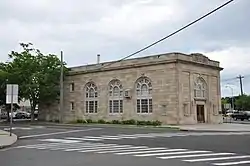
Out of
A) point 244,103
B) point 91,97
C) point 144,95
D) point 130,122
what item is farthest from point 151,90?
point 244,103

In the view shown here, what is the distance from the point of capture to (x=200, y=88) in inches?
1818

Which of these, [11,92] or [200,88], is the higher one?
[200,88]

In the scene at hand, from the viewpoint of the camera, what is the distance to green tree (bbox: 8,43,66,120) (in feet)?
168

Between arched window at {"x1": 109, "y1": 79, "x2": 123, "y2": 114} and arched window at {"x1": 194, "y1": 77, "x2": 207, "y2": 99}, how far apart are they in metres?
8.97

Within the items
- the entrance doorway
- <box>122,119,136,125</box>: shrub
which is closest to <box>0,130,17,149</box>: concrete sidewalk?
<box>122,119,136,125</box>: shrub

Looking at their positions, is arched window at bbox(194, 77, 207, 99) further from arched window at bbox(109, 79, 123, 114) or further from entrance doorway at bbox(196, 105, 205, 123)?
arched window at bbox(109, 79, 123, 114)

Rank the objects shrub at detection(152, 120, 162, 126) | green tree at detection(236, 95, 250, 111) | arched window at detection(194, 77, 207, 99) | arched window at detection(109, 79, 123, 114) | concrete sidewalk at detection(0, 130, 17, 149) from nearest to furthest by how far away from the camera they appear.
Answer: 1. concrete sidewalk at detection(0, 130, 17, 149)
2. shrub at detection(152, 120, 162, 126)
3. arched window at detection(194, 77, 207, 99)
4. arched window at detection(109, 79, 123, 114)
5. green tree at detection(236, 95, 250, 111)

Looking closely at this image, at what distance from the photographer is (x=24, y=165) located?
36.7 feet

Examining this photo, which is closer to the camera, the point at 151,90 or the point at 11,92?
the point at 11,92

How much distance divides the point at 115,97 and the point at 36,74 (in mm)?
11103

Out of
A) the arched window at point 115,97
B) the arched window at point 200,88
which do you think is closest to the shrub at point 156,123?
the arched window at point 200,88

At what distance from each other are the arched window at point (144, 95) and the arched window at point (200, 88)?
525 cm

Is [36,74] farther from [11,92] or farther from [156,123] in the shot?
[11,92]

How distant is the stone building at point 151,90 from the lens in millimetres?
42656
